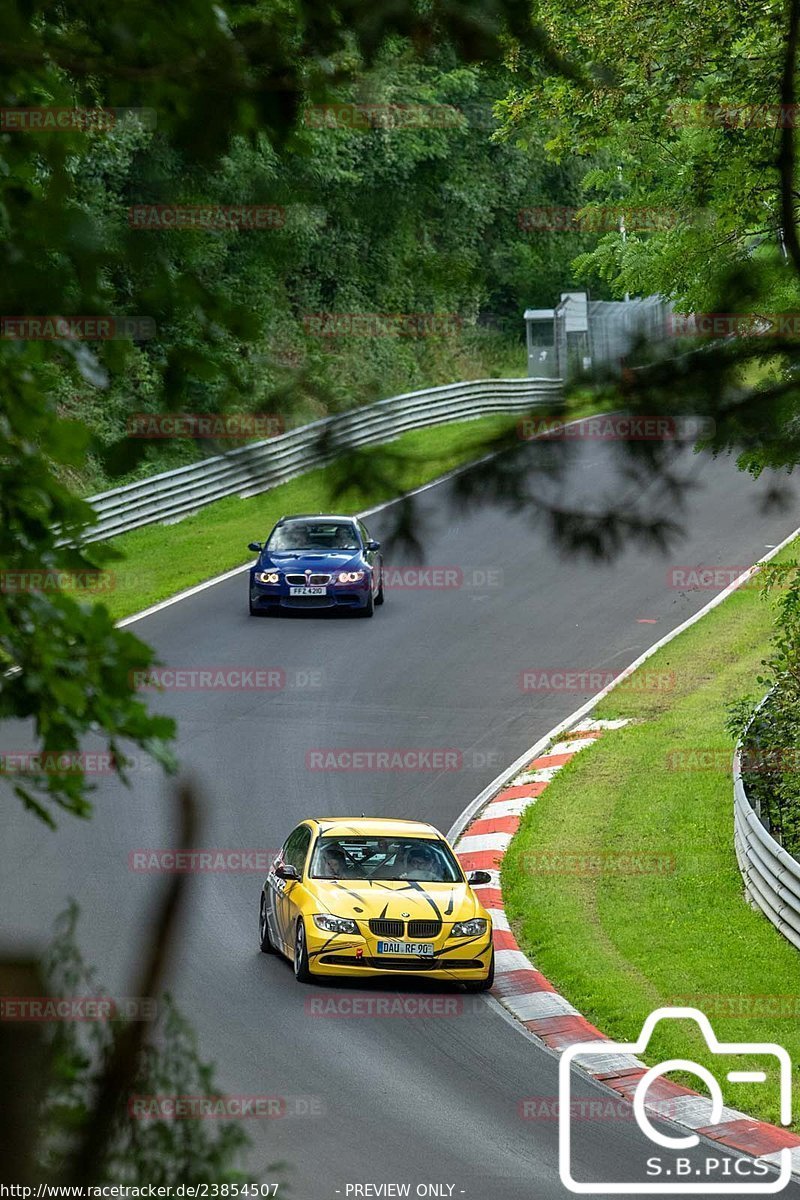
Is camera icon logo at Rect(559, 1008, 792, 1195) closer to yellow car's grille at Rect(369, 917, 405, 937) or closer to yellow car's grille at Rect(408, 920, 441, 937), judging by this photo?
yellow car's grille at Rect(408, 920, 441, 937)

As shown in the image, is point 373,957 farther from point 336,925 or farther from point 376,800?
point 376,800

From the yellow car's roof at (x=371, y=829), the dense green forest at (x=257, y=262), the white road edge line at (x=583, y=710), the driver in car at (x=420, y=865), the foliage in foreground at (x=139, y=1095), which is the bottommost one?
the white road edge line at (x=583, y=710)

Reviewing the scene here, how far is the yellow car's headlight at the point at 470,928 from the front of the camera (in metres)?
13.9

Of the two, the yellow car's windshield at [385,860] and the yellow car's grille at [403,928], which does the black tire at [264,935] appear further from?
the yellow car's grille at [403,928]

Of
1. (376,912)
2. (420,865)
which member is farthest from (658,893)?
(376,912)

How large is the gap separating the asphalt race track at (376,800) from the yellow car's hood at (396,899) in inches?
28.4

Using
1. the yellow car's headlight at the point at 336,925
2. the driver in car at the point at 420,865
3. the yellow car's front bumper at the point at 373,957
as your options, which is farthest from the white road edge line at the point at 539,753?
the yellow car's headlight at the point at 336,925

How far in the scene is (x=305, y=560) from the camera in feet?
91.6

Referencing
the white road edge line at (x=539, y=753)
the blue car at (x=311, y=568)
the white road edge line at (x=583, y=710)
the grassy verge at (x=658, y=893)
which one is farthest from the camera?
the blue car at (x=311, y=568)

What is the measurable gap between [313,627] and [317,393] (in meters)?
23.1

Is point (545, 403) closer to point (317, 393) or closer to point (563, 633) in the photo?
point (317, 393)

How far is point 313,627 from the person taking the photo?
1112 inches

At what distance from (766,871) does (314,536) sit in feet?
46.5

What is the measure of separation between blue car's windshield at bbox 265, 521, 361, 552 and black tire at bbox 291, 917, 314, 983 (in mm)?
14360
